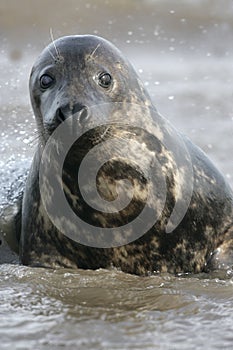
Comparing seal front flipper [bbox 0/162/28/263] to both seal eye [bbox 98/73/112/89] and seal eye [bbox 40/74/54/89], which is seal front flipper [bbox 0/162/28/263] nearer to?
seal eye [bbox 40/74/54/89]

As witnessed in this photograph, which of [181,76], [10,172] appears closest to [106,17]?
[181,76]

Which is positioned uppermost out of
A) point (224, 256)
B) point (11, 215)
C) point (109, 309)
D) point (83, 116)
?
point (83, 116)

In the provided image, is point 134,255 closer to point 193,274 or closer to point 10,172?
point 193,274

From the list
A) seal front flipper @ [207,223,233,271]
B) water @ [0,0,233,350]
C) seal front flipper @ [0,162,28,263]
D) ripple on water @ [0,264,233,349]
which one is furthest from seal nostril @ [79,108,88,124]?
seal front flipper @ [0,162,28,263]

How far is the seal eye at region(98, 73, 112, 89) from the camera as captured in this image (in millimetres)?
5438

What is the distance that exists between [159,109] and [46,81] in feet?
15.9

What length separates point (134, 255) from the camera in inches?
226

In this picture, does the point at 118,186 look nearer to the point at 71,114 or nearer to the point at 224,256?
the point at 71,114

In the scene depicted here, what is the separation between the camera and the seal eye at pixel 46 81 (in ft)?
18.0

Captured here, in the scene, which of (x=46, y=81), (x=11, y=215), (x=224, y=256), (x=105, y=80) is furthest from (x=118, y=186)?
(x=11, y=215)

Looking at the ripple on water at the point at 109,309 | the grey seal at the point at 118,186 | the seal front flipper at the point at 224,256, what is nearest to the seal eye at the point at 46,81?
the grey seal at the point at 118,186

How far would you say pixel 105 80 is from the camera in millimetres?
5477

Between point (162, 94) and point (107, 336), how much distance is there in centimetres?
633

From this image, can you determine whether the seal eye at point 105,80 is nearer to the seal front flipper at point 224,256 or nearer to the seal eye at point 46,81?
the seal eye at point 46,81
